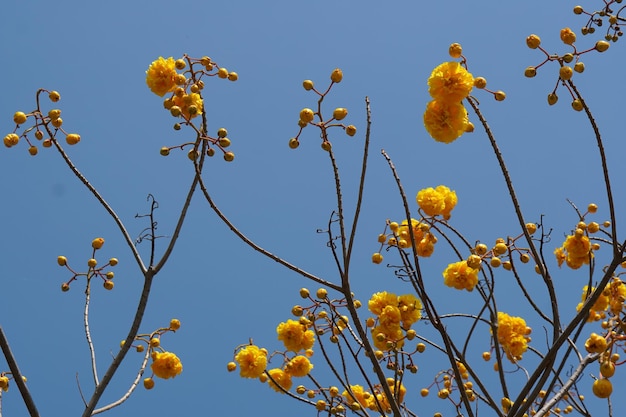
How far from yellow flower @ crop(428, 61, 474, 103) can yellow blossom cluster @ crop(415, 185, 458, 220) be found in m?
0.63

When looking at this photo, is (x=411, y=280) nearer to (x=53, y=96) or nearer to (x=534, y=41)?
(x=534, y=41)

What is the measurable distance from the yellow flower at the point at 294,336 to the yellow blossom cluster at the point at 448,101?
150cm

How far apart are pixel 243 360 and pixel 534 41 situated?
245 centimetres

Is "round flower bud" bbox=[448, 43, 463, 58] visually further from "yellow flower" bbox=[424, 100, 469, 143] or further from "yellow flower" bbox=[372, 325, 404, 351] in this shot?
"yellow flower" bbox=[372, 325, 404, 351]

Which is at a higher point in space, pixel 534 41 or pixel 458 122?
pixel 534 41

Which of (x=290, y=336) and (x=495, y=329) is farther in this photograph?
(x=290, y=336)

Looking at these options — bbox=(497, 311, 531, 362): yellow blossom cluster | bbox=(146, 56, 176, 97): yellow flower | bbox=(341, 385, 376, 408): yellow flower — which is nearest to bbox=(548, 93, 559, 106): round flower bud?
bbox=(497, 311, 531, 362): yellow blossom cluster

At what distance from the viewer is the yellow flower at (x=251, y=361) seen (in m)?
3.66

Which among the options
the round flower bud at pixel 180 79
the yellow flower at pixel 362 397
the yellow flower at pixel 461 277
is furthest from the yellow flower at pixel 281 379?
A: the round flower bud at pixel 180 79

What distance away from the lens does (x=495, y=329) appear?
10.2 feet

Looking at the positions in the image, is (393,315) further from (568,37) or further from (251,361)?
(568,37)

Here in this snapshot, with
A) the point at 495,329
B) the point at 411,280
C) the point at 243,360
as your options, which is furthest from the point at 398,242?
the point at 243,360

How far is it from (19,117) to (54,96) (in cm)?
25

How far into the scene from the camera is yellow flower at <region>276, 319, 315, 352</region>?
3623 millimetres
